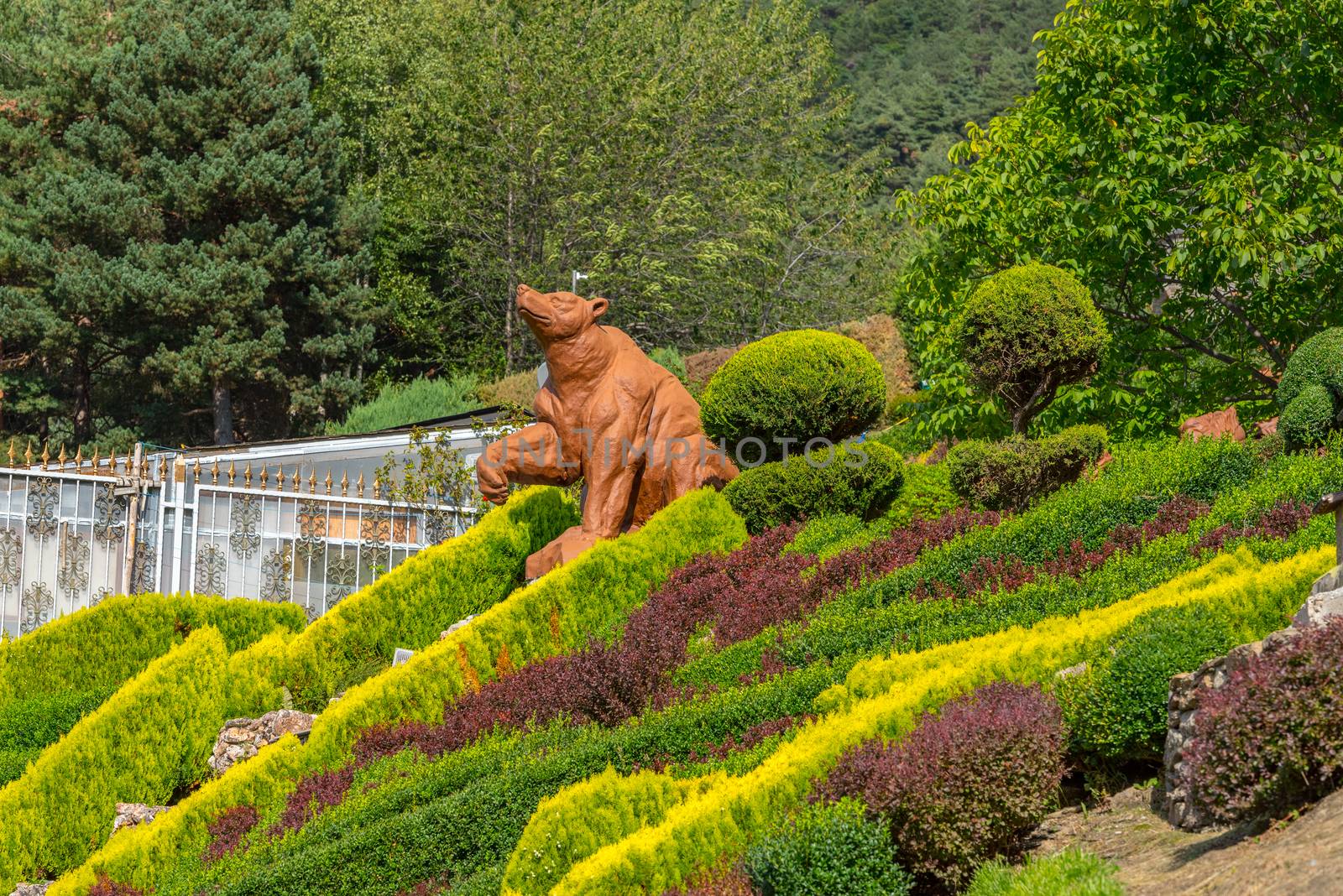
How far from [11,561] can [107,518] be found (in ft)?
3.49

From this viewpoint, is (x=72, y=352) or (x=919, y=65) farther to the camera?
(x=919, y=65)

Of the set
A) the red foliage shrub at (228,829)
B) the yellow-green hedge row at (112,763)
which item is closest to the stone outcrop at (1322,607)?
the red foliage shrub at (228,829)

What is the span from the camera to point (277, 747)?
34.9 ft

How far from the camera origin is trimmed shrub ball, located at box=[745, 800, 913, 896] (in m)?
6.59

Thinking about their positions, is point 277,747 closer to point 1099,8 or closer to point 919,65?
point 1099,8

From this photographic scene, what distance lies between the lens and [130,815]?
36.9ft

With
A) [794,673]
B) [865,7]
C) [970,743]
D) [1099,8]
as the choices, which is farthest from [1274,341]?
[865,7]

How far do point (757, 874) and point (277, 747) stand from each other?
4.98 m

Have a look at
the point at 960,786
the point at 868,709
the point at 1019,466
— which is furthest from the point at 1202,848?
the point at 1019,466

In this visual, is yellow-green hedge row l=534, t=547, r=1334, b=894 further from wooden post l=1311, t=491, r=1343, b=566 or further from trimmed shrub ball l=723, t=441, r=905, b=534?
trimmed shrub ball l=723, t=441, r=905, b=534

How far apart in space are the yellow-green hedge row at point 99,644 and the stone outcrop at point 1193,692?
919 cm

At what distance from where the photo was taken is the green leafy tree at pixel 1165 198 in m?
14.3

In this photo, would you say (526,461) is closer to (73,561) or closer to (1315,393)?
(73,561)

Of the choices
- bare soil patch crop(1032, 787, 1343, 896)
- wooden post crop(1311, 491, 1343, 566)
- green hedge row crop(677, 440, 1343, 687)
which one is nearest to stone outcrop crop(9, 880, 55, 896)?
green hedge row crop(677, 440, 1343, 687)
